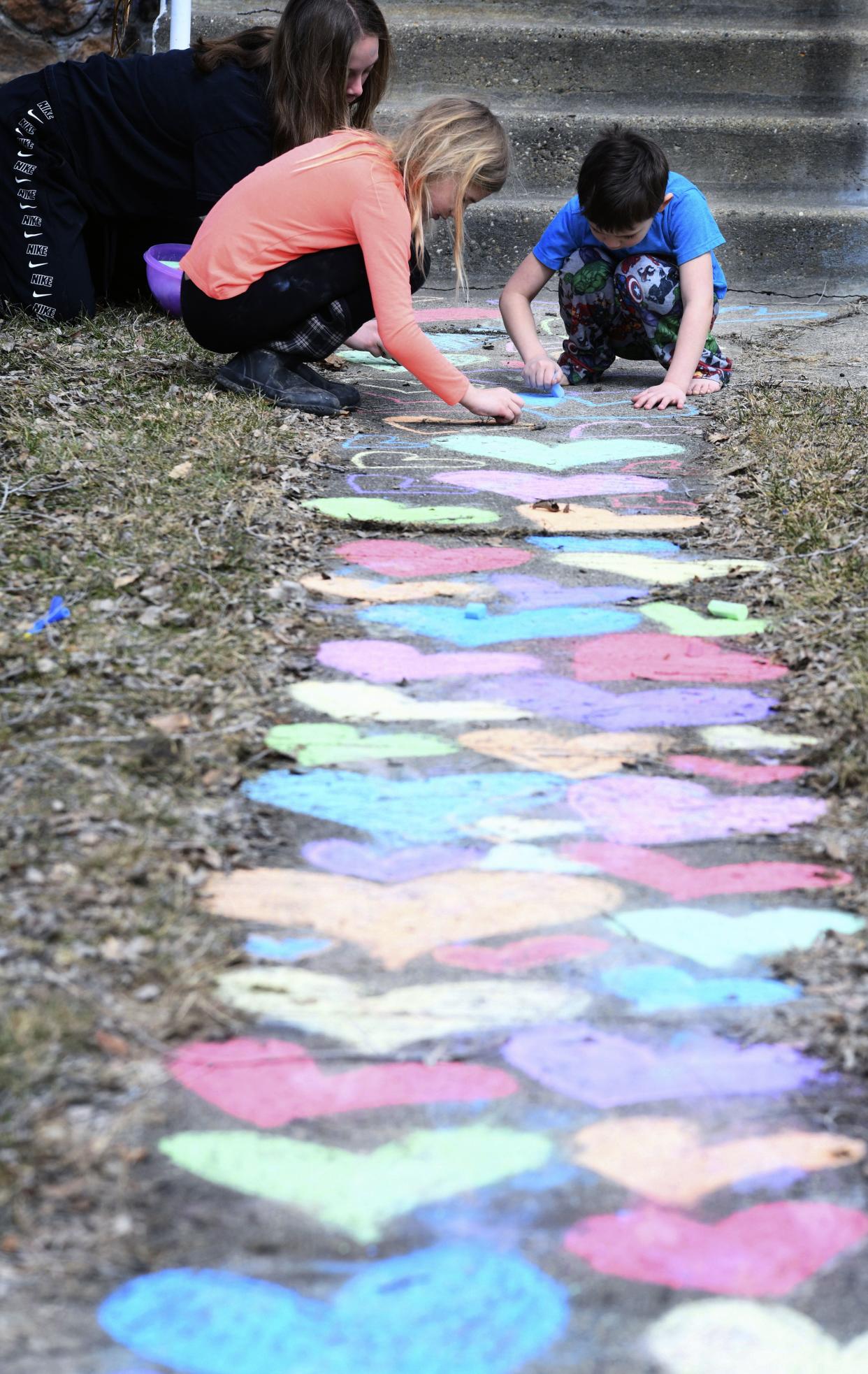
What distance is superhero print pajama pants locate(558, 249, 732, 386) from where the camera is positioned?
4.00 m

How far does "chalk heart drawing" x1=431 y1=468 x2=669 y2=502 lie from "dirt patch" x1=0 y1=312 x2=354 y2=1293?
0.35 metres

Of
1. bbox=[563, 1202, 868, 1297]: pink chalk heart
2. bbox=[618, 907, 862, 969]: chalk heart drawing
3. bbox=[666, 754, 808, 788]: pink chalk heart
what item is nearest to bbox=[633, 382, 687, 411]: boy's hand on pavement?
bbox=[666, 754, 808, 788]: pink chalk heart

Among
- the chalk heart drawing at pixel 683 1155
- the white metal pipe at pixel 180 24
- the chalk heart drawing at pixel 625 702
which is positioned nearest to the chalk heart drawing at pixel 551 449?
the chalk heart drawing at pixel 625 702

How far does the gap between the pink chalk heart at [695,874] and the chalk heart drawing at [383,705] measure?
42cm

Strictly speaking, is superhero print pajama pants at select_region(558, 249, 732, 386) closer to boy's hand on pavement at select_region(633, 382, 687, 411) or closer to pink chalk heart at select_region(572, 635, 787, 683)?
boy's hand on pavement at select_region(633, 382, 687, 411)

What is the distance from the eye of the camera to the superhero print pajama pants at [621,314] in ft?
13.1

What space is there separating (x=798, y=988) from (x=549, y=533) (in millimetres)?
1600

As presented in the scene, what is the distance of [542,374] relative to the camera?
4047 millimetres

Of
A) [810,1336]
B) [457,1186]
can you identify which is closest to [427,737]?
[457,1186]

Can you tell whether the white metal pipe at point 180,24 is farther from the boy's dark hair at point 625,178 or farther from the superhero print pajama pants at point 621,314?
the boy's dark hair at point 625,178

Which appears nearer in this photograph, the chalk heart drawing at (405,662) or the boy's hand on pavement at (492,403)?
the chalk heart drawing at (405,662)

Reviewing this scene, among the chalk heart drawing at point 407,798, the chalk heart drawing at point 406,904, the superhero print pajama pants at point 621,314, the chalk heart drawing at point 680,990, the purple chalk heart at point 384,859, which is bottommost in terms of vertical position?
the chalk heart drawing at point 680,990

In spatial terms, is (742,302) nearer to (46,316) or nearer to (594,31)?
(594,31)

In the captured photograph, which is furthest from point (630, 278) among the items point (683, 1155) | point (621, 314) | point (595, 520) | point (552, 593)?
point (683, 1155)
